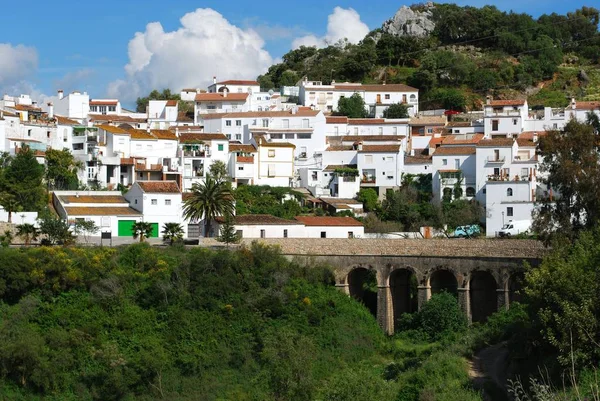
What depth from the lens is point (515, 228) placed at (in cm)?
5147

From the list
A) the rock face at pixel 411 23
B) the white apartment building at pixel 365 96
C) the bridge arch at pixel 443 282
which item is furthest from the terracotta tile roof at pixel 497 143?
the rock face at pixel 411 23

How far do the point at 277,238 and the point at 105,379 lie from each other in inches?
517

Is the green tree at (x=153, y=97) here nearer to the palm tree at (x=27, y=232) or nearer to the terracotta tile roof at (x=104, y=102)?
the terracotta tile roof at (x=104, y=102)

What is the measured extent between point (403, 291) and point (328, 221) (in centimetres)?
648

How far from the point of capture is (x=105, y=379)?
117 ft

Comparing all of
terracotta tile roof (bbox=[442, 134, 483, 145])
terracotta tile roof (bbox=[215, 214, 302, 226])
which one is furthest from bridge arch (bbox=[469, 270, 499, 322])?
terracotta tile roof (bbox=[442, 134, 483, 145])

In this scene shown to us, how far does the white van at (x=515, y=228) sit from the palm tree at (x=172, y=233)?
17.1 meters

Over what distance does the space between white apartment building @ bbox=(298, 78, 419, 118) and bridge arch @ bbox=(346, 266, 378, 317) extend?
32993mm

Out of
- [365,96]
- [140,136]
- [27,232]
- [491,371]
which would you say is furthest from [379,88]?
[491,371]

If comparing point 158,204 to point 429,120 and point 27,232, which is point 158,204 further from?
point 429,120

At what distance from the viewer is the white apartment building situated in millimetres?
78125

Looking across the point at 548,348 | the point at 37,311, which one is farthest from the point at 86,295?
the point at 548,348

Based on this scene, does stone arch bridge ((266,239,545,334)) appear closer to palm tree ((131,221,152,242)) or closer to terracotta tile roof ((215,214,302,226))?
terracotta tile roof ((215,214,302,226))

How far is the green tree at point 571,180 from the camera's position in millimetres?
39719
